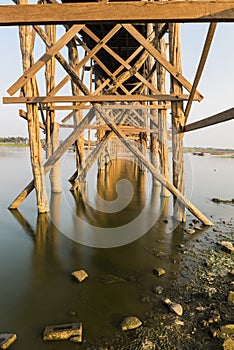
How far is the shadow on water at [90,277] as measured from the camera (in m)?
2.41

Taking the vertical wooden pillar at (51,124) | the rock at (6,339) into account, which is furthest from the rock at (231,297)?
the vertical wooden pillar at (51,124)

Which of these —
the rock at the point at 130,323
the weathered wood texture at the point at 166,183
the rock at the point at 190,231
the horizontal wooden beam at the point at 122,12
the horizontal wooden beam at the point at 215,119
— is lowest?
the rock at the point at 130,323

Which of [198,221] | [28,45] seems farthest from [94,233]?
[28,45]

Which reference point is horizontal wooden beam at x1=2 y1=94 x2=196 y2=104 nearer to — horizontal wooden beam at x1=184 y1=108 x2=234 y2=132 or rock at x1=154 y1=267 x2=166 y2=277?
horizontal wooden beam at x1=184 y1=108 x2=234 y2=132

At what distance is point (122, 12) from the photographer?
189 cm

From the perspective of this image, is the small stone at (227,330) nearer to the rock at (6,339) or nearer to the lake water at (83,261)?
the lake water at (83,261)

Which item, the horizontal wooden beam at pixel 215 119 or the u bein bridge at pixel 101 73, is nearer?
the u bein bridge at pixel 101 73

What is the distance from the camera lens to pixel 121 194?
28.8ft

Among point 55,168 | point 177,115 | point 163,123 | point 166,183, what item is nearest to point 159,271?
point 166,183

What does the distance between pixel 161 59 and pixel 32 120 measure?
9.06 feet

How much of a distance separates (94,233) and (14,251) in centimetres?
147

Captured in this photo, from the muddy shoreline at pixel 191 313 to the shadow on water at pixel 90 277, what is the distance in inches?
4.0

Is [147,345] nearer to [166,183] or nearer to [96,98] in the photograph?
[166,183]

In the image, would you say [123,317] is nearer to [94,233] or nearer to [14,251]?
[14,251]
